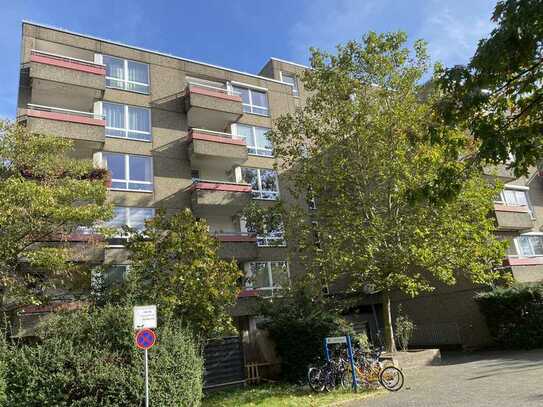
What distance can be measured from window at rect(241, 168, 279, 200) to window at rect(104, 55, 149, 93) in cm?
713

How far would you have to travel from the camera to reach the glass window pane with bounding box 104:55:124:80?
948 inches

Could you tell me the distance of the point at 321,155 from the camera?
1877 centimetres

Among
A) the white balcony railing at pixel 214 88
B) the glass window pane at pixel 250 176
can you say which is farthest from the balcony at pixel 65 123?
the glass window pane at pixel 250 176

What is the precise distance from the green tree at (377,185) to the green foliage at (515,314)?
2.46 meters

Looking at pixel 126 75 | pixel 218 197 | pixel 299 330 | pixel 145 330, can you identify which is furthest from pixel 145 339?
pixel 126 75

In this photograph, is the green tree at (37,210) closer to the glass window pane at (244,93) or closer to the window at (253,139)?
the window at (253,139)

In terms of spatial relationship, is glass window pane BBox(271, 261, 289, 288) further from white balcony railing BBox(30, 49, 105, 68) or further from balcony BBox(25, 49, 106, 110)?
white balcony railing BBox(30, 49, 105, 68)

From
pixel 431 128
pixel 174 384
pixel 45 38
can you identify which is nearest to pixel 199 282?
pixel 174 384

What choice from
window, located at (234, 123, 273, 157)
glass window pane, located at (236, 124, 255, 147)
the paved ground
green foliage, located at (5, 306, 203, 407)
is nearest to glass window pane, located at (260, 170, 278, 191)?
window, located at (234, 123, 273, 157)

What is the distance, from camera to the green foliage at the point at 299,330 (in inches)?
605

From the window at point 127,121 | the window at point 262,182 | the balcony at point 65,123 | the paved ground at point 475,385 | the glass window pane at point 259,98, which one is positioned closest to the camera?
the paved ground at point 475,385

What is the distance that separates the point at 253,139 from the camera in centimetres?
2688

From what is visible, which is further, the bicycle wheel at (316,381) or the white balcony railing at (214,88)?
the white balcony railing at (214,88)

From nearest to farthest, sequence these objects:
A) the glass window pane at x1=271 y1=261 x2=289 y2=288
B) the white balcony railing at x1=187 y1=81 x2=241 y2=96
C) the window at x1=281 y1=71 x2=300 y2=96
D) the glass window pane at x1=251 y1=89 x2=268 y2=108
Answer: the glass window pane at x1=271 y1=261 x2=289 y2=288, the white balcony railing at x1=187 y1=81 x2=241 y2=96, the glass window pane at x1=251 y1=89 x2=268 y2=108, the window at x1=281 y1=71 x2=300 y2=96
